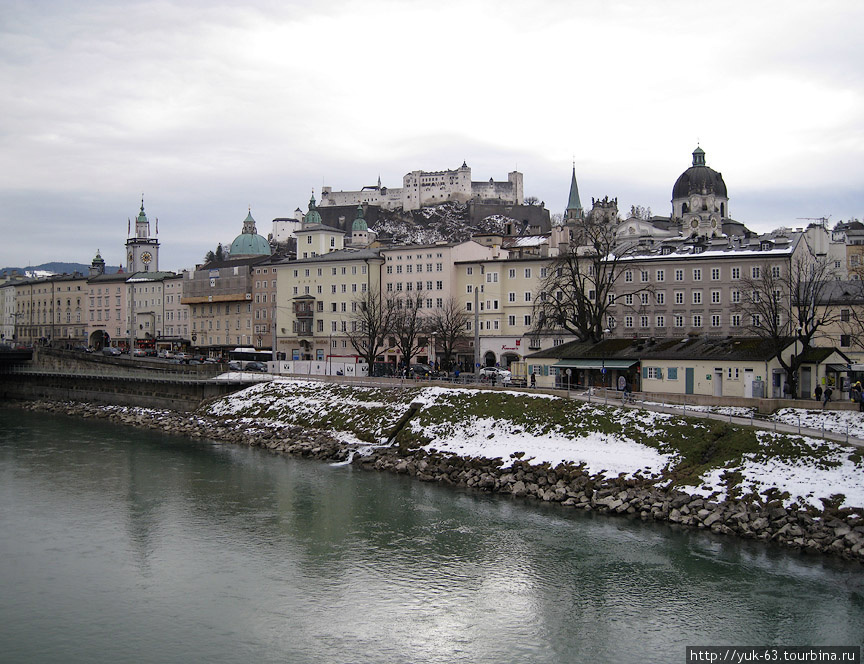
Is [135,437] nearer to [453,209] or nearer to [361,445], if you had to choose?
[361,445]

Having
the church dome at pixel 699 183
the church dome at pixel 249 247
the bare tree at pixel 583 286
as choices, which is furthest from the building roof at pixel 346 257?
the church dome at pixel 699 183

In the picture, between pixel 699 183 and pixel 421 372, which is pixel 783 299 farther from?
pixel 699 183

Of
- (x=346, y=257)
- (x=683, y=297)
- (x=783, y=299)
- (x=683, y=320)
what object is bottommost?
(x=683, y=320)

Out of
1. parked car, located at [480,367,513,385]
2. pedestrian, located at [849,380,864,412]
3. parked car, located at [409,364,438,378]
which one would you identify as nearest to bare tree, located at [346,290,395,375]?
parked car, located at [409,364,438,378]

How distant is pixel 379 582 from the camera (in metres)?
24.3

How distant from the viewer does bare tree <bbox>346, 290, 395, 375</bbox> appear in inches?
2948

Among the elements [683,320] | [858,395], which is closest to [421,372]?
[683,320]

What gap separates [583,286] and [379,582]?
1713 inches

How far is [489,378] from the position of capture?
196ft

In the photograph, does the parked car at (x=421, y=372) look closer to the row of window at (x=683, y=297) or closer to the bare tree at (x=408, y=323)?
the bare tree at (x=408, y=323)

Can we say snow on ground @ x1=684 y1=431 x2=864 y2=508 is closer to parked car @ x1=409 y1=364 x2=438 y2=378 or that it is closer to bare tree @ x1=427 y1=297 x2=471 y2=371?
parked car @ x1=409 y1=364 x2=438 y2=378

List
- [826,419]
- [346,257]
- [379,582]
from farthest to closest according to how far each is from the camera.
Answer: [346,257] < [826,419] < [379,582]

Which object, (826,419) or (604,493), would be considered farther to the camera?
(826,419)

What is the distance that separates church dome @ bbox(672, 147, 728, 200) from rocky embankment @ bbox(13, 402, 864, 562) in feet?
353
